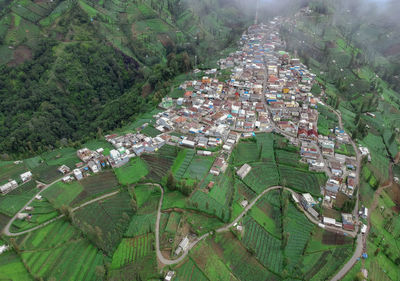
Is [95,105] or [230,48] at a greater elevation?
[230,48]

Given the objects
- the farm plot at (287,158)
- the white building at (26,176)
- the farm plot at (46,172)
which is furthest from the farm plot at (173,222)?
the white building at (26,176)

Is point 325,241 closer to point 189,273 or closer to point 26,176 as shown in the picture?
point 189,273

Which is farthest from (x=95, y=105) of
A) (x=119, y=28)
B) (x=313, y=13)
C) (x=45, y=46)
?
(x=313, y=13)

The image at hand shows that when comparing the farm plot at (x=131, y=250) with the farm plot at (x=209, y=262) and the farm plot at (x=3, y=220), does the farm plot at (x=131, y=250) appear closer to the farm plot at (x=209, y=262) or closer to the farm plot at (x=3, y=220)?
the farm plot at (x=209, y=262)

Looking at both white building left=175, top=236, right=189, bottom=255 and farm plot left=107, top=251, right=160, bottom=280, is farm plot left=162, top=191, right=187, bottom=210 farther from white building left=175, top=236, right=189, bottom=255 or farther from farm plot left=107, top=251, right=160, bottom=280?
farm plot left=107, top=251, right=160, bottom=280

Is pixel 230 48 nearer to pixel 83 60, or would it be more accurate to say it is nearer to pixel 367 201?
Answer: pixel 83 60

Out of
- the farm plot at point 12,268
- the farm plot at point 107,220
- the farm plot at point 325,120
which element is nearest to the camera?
the farm plot at point 12,268
